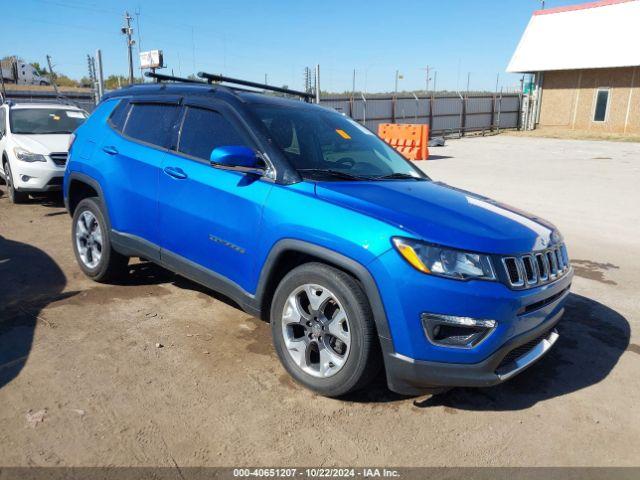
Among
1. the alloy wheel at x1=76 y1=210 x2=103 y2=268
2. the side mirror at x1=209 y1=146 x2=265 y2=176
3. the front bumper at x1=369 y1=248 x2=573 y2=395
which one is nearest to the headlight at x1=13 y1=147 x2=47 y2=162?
the alloy wheel at x1=76 y1=210 x2=103 y2=268

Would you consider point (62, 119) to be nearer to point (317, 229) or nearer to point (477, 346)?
point (317, 229)

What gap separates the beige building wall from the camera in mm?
28078

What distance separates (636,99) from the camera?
91.5 feet

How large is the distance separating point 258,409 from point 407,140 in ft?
51.1

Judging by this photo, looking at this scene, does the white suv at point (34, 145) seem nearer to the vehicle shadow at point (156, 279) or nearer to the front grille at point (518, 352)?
the vehicle shadow at point (156, 279)

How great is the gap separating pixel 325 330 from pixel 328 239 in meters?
0.56

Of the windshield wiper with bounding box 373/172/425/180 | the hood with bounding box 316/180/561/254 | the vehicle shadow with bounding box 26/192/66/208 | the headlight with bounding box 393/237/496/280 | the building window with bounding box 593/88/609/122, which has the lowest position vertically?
the vehicle shadow with bounding box 26/192/66/208

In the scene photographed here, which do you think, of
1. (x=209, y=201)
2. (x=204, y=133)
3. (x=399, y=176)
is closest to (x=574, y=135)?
(x=399, y=176)

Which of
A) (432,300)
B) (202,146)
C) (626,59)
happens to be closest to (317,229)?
(432,300)

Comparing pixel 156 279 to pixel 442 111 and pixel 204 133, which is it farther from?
pixel 442 111

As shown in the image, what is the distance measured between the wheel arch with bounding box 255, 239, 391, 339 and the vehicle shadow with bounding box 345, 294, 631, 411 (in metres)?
0.74

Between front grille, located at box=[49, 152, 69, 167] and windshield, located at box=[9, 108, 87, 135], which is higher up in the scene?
windshield, located at box=[9, 108, 87, 135]

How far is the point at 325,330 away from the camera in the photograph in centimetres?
307

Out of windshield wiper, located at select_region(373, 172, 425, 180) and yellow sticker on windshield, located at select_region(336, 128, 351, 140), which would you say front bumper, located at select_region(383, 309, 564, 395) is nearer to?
windshield wiper, located at select_region(373, 172, 425, 180)
